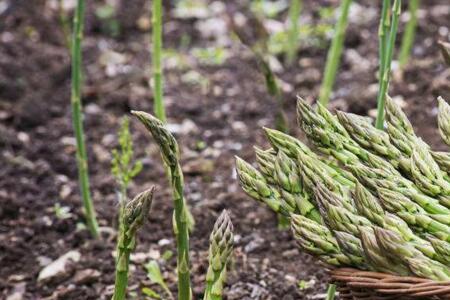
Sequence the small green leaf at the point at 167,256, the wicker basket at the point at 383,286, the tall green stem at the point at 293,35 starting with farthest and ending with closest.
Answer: the tall green stem at the point at 293,35
the small green leaf at the point at 167,256
the wicker basket at the point at 383,286

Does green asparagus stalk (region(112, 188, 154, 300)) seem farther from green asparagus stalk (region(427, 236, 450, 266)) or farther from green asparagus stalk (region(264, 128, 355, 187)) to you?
green asparagus stalk (region(427, 236, 450, 266))

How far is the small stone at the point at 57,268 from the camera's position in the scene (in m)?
2.54

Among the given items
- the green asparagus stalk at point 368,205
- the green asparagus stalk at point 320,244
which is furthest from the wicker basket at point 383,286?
the green asparagus stalk at point 368,205

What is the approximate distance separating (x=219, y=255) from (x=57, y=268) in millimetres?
992

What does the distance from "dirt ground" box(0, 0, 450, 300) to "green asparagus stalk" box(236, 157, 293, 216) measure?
0.56m

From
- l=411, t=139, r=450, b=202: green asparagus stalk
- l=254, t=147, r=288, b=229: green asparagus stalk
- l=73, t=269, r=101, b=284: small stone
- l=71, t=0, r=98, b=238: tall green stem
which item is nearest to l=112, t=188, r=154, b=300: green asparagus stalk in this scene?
l=254, t=147, r=288, b=229: green asparagus stalk

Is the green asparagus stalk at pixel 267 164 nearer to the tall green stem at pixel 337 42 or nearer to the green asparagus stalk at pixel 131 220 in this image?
the green asparagus stalk at pixel 131 220

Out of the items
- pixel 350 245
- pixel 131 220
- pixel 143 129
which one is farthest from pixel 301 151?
pixel 143 129

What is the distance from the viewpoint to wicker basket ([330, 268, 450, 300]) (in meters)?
1.49

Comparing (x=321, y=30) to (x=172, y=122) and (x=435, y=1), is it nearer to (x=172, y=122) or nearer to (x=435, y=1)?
(x=435, y=1)

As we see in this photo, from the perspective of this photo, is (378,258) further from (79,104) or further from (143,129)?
(143,129)

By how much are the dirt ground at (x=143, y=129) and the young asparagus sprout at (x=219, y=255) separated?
24.6 inches

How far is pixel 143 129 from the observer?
12.2 ft

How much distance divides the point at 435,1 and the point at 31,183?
2781 mm
